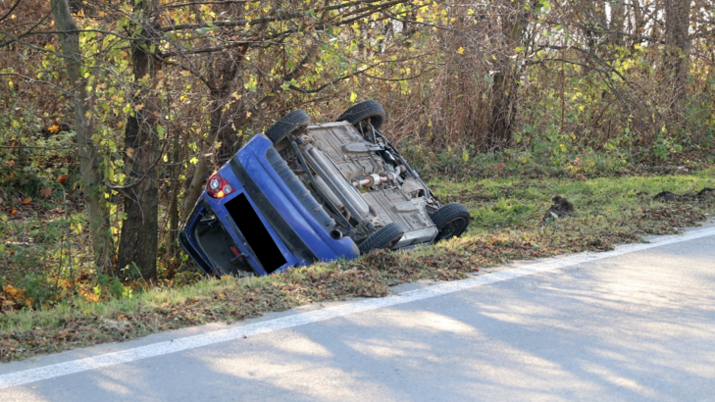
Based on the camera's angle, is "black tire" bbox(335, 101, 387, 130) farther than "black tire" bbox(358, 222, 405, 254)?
Yes

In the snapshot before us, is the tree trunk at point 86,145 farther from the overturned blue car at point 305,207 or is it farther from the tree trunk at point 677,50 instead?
the tree trunk at point 677,50

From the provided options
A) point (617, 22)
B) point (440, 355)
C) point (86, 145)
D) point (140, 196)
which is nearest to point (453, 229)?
point (140, 196)

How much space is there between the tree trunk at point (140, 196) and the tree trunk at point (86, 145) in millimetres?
284

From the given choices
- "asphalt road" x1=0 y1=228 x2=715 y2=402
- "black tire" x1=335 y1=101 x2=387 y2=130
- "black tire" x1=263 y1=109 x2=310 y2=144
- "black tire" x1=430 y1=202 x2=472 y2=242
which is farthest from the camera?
"black tire" x1=335 y1=101 x2=387 y2=130

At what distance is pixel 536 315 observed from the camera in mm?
5637

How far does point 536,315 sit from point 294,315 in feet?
5.79

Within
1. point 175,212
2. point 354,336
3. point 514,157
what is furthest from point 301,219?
point 514,157

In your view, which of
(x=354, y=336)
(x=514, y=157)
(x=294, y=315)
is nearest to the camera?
(x=354, y=336)

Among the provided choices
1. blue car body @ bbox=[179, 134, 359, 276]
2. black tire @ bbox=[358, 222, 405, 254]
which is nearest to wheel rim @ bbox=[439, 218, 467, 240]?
black tire @ bbox=[358, 222, 405, 254]

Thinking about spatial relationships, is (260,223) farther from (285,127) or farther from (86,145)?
(86,145)

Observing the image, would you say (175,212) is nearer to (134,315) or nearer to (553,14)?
(134,315)

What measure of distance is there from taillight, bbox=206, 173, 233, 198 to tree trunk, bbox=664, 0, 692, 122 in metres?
12.6

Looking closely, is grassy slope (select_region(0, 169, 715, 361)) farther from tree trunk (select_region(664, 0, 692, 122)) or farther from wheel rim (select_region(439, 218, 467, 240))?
tree trunk (select_region(664, 0, 692, 122))

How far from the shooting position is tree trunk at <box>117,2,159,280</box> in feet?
30.0
